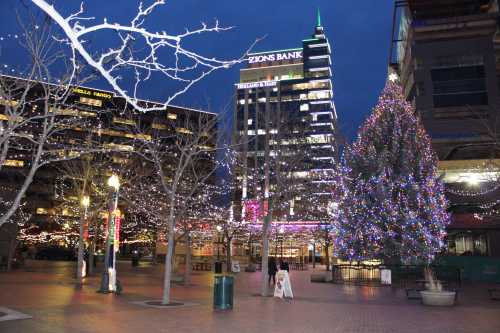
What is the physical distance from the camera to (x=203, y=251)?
5966 centimetres

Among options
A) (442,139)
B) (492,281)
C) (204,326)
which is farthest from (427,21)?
(204,326)

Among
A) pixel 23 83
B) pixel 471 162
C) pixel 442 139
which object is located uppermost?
pixel 442 139

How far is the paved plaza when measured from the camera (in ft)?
38.5

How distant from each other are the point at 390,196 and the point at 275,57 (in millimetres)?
126967

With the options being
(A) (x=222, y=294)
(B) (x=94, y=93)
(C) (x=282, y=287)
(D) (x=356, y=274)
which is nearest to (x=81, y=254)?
(C) (x=282, y=287)

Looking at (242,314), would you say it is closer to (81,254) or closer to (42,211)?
(81,254)

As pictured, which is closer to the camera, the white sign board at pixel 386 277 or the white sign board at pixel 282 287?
the white sign board at pixel 282 287

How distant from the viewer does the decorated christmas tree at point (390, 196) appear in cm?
2730

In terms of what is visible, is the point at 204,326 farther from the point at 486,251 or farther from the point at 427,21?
the point at 427,21

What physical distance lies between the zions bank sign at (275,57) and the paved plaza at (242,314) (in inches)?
5281

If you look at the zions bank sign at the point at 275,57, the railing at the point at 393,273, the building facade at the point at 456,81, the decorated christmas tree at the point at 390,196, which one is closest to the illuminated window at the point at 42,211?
the building facade at the point at 456,81

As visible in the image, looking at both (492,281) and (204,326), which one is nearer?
(204,326)

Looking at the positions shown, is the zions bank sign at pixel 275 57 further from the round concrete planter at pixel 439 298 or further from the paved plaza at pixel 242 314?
the round concrete planter at pixel 439 298

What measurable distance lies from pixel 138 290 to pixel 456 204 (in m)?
26.0
